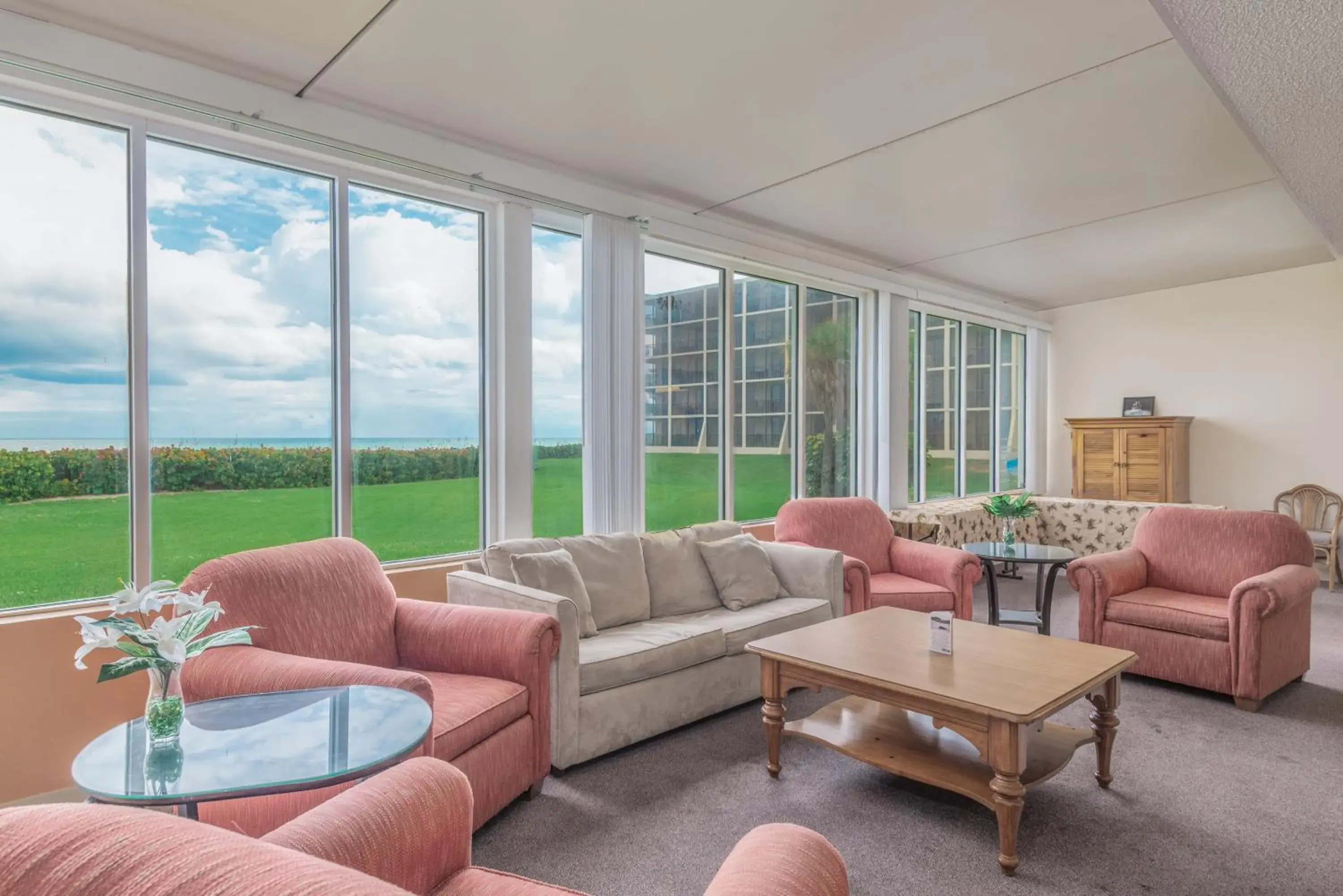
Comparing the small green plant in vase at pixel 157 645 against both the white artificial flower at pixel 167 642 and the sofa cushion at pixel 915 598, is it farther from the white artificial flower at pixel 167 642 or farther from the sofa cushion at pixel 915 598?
the sofa cushion at pixel 915 598

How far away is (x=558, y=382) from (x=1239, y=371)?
6.51 metres

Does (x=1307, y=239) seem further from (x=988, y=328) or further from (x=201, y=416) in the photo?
(x=201, y=416)

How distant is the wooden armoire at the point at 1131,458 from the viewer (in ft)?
22.5

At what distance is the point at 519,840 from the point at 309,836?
1.23 meters

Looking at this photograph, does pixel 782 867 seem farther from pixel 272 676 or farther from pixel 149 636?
pixel 272 676

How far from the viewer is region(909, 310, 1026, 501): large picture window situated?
272 inches

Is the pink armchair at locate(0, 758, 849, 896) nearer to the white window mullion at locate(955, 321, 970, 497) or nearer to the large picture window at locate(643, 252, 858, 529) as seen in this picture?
the large picture window at locate(643, 252, 858, 529)

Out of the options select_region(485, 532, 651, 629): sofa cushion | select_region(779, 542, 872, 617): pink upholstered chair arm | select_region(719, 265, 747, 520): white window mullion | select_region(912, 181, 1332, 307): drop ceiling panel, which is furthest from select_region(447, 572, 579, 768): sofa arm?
select_region(912, 181, 1332, 307): drop ceiling panel

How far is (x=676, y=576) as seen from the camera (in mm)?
3779

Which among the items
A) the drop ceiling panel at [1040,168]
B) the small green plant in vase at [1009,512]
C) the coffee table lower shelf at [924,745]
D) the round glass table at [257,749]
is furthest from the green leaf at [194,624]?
the small green plant in vase at [1009,512]

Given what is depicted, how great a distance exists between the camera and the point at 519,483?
388 cm

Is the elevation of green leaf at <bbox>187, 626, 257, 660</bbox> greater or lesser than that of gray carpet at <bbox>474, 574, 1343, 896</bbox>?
greater

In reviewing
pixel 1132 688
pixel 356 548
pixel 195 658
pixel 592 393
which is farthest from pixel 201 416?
pixel 1132 688

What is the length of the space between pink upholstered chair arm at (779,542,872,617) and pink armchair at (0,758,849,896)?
2.77 m
